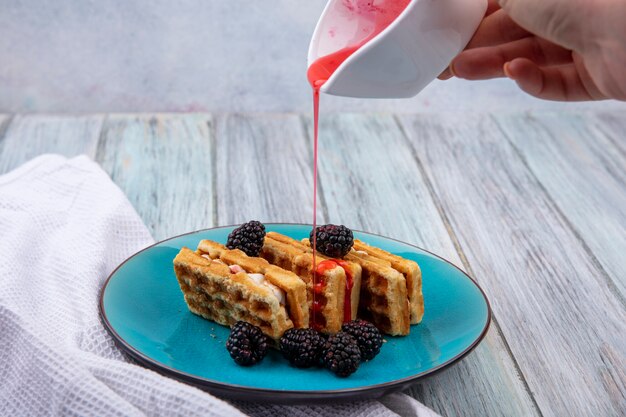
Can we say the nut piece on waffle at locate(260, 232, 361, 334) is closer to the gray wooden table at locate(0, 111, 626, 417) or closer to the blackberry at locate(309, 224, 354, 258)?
the blackberry at locate(309, 224, 354, 258)

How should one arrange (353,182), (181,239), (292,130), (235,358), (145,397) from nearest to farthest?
(145,397) → (235,358) → (181,239) → (353,182) → (292,130)

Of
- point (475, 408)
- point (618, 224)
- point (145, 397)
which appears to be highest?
point (145, 397)

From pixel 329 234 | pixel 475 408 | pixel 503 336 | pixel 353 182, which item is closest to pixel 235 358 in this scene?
pixel 329 234

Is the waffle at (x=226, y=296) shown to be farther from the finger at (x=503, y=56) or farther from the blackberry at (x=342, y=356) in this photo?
the finger at (x=503, y=56)

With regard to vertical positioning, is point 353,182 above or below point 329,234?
below

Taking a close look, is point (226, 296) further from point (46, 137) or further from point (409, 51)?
point (46, 137)

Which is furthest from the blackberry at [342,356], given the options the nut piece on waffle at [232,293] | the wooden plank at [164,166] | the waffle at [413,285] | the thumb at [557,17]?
the wooden plank at [164,166]

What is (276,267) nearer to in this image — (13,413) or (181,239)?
(181,239)
